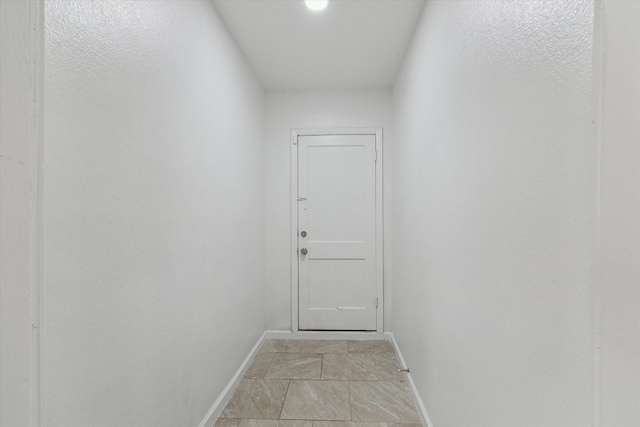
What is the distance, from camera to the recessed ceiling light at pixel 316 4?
1.95 metres

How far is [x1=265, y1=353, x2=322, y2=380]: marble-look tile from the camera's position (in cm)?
254

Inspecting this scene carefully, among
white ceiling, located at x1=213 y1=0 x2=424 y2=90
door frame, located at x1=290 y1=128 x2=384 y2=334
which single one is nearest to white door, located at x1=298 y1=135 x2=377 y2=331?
door frame, located at x1=290 y1=128 x2=384 y2=334

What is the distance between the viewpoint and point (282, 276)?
338cm

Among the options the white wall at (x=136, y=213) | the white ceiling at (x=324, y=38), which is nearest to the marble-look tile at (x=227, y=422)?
the white wall at (x=136, y=213)

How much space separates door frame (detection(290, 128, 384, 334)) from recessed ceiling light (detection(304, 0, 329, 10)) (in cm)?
139

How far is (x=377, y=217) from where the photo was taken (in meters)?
3.30

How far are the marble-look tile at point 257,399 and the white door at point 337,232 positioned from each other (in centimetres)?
99

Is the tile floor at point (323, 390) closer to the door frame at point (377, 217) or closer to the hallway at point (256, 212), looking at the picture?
the hallway at point (256, 212)

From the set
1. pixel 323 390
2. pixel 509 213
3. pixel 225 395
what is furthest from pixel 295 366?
pixel 509 213

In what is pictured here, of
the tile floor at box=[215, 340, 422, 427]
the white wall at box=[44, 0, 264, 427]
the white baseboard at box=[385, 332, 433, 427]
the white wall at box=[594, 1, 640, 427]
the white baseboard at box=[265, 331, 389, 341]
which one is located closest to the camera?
the white wall at box=[594, 1, 640, 427]

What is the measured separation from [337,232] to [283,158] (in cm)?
96

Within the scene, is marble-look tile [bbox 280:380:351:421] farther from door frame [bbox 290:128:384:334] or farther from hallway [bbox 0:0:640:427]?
door frame [bbox 290:128:384:334]

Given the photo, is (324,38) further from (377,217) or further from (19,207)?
(19,207)

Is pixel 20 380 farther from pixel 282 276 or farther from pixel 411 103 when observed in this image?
pixel 282 276
